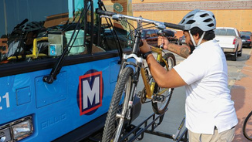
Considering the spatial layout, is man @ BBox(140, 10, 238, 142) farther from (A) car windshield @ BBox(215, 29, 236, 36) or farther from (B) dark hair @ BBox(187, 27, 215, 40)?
(A) car windshield @ BBox(215, 29, 236, 36)

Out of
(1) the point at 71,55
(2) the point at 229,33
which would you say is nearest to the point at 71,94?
(1) the point at 71,55

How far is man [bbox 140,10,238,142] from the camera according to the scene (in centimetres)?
194

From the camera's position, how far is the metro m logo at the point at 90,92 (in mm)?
2496

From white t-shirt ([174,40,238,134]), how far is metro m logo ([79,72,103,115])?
1033mm

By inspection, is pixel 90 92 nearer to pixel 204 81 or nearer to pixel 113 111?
pixel 113 111

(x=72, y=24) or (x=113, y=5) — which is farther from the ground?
(x=113, y=5)

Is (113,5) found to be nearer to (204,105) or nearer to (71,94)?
(71,94)

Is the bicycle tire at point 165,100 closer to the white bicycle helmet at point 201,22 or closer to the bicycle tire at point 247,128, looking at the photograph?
the bicycle tire at point 247,128

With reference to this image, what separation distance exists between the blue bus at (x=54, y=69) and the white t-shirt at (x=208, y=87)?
3.52 feet

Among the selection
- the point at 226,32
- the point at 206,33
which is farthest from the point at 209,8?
the point at 206,33

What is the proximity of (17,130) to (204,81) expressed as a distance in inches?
64.2

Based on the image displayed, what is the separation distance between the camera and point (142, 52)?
96.6 inches

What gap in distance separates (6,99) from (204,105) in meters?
1.62

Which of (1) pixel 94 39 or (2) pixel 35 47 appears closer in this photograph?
(2) pixel 35 47
